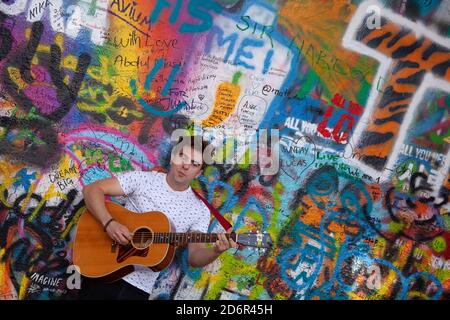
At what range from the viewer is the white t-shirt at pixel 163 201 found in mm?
4945

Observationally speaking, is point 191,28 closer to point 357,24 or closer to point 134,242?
point 357,24

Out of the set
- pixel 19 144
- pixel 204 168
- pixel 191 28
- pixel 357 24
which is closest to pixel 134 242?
pixel 204 168

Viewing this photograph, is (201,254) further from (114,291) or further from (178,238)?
(114,291)

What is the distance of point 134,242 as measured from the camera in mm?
4637

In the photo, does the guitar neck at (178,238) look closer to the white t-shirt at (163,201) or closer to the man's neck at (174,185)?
the white t-shirt at (163,201)

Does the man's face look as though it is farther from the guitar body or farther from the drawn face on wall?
the drawn face on wall

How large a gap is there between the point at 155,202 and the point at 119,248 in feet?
1.66

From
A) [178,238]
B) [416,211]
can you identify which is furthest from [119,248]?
[416,211]

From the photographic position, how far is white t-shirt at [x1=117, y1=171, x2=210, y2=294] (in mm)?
4945

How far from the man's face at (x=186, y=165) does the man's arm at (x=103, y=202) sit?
483mm

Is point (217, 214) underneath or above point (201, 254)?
above

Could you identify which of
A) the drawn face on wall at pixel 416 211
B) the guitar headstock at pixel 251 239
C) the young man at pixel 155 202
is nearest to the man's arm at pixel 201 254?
the young man at pixel 155 202

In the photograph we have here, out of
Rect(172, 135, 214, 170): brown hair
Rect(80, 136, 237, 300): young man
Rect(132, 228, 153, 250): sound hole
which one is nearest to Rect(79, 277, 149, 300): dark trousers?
Rect(80, 136, 237, 300): young man

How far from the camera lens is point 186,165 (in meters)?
5.04
